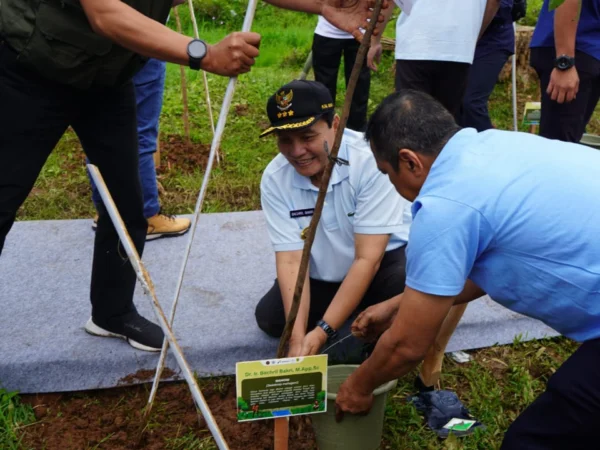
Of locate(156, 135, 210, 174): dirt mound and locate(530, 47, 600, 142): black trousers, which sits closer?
locate(530, 47, 600, 142): black trousers

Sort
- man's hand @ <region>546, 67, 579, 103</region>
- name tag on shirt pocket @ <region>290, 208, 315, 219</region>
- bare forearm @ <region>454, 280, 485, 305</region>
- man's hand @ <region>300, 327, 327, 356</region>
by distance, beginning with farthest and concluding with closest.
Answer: man's hand @ <region>546, 67, 579, 103</region>
name tag on shirt pocket @ <region>290, 208, 315, 219</region>
man's hand @ <region>300, 327, 327, 356</region>
bare forearm @ <region>454, 280, 485, 305</region>

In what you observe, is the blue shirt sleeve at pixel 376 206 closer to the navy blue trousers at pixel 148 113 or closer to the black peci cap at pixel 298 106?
the black peci cap at pixel 298 106

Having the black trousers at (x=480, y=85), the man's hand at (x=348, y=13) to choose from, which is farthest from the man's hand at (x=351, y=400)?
the black trousers at (x=480, y=85)

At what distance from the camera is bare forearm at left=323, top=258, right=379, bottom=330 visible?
224cm

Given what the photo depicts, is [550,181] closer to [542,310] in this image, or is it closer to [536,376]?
[542,310]

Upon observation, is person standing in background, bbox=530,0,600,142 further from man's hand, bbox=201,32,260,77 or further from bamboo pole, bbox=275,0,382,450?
man's hand, bbox=201,32,260,77

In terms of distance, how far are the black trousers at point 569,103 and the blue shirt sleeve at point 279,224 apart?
5.30 ft

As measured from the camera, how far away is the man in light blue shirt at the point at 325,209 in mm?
2188

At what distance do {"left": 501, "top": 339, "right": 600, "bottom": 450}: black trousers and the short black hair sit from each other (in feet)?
2.04

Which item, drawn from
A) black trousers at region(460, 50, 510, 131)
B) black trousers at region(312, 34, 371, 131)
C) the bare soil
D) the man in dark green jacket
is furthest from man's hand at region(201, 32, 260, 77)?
black trousers at region(312, 34, 371, 131)

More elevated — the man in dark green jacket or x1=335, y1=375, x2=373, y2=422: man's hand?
the man in dark green jacket

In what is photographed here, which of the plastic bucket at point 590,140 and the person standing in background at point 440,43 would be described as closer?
the person standing in background at point 440,43

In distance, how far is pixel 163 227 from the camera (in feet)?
11.7

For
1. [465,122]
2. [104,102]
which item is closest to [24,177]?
[104,102]
